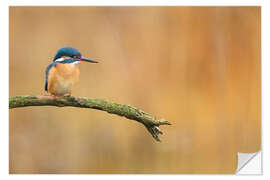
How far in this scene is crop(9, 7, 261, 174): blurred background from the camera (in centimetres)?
298

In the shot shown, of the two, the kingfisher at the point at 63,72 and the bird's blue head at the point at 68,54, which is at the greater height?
the bird's blue head at the point at 68,54

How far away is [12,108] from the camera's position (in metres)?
2.95

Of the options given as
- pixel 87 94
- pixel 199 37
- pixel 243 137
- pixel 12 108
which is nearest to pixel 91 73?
pixel 87 94

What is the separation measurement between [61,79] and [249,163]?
161 centimetres

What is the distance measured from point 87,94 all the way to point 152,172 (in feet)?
2.64

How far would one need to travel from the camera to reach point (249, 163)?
2986 millimetres

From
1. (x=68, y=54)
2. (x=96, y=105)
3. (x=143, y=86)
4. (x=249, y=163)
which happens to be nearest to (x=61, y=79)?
(x=68, y=54)

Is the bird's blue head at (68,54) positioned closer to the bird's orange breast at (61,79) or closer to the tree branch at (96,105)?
the bird's orange breast at (61,79)

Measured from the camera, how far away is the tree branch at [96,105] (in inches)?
111

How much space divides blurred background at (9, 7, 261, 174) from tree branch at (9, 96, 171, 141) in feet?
0.26

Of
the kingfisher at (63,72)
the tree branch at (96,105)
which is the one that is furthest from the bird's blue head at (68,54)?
the tree branch at (96,105)

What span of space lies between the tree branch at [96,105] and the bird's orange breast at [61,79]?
0.06 metres

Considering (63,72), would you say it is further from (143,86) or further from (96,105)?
(143,86)

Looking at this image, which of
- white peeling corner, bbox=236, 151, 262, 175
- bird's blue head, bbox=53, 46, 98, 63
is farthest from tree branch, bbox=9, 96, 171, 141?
white peeling corner, bbox=236, 151, 262, 175
